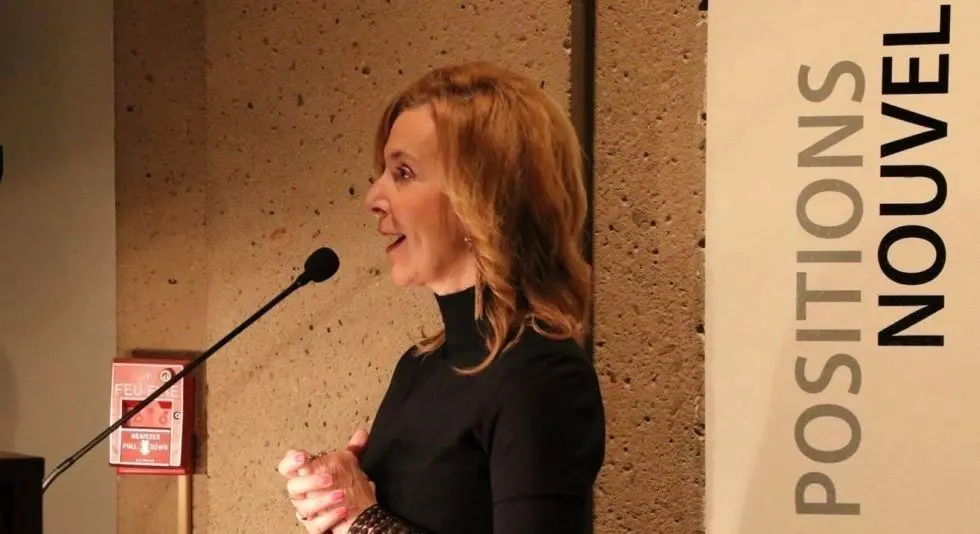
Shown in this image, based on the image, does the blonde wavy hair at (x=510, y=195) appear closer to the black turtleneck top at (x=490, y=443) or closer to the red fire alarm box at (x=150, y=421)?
the black turtleneck top at (x=490, y=443)

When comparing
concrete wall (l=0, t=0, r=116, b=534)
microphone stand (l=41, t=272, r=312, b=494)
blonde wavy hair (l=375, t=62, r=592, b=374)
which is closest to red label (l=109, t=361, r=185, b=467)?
concrete wall (l=0, t=0, r=116, b=534)

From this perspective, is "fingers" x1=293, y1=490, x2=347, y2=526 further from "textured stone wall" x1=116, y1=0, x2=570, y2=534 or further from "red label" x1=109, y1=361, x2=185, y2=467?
"red label" x1=109, y1=361, x2=185, y2=467

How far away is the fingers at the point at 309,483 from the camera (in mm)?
1168

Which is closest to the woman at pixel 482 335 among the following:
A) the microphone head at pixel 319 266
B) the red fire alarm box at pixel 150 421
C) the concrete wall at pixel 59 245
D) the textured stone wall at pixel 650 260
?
the microphone head at pixel 319 266

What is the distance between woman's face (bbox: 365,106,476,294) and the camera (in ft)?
3.99

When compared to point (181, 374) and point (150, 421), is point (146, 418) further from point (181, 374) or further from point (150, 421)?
point (181, 374)

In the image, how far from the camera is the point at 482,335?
1188 millimetres

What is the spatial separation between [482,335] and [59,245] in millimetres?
1184

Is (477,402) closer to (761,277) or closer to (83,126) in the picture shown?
(761,277)

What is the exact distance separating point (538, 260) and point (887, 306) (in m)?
0.67

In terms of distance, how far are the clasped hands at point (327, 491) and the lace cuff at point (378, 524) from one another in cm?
1

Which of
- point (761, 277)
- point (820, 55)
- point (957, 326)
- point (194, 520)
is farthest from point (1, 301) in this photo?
point (957, 326)

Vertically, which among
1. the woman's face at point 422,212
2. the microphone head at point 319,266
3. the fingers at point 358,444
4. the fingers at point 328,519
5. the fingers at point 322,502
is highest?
the woman's face at point 422,212

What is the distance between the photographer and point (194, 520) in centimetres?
186
